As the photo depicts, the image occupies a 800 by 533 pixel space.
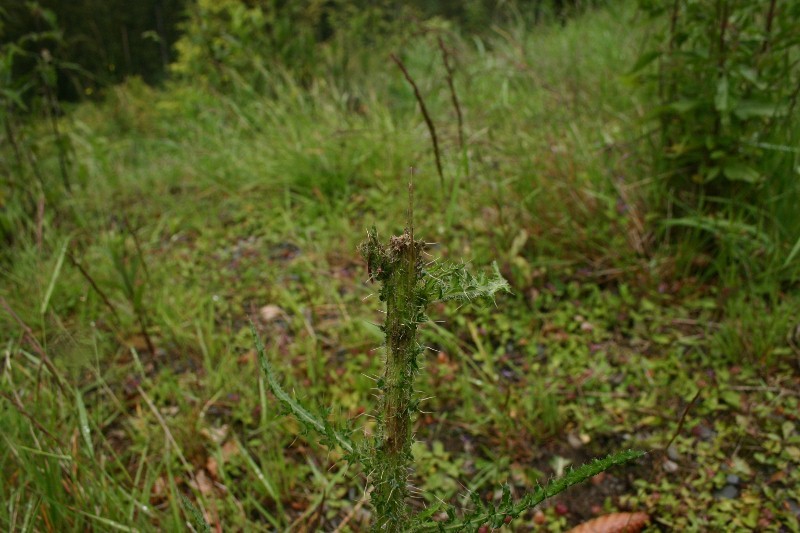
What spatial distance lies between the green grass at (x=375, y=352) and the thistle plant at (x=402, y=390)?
211 mm

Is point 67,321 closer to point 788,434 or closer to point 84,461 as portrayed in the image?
point 84,461

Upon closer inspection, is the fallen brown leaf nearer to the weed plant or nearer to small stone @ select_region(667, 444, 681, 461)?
small stone @ select_region(667, 444, 681, 461)

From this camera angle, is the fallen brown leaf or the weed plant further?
the weed plant

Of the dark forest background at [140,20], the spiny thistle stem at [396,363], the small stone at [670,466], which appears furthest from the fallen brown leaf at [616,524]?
the dark forest background at [140,20]

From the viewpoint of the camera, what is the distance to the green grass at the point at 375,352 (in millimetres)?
1600

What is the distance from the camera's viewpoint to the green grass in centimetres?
160

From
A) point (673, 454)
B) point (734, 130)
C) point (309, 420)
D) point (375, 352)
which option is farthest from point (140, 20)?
point (309, 420)

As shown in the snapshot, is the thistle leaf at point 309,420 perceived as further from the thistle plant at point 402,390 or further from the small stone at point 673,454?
the small stone at point 673,454

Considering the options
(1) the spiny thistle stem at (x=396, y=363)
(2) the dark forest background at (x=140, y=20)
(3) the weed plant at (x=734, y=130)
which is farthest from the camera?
(2) the dark forest background at (x=140, y=20)

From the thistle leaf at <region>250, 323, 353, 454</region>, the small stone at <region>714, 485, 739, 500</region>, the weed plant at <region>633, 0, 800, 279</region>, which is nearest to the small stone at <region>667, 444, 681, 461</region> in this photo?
the small stone at <region>714, 485, 739, 500</region>

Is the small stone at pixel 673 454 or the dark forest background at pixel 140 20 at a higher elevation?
the dark forest background at pixel 140 20

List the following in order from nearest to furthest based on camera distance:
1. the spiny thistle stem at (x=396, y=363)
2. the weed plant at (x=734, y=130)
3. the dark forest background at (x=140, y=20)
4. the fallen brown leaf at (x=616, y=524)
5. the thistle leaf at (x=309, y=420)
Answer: the spiny thistle stem at (x=396, y=363)
the thistle leaf at (x=309, y=420)
the fallen brown leaf at (x=616, y=524)
the weed plant at (x=734, y=130)
the dark forest background at (x=140, y=20)

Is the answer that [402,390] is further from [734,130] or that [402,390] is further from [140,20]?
[140,20]

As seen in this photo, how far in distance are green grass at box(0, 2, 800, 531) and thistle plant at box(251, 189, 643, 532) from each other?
8.3 inches
